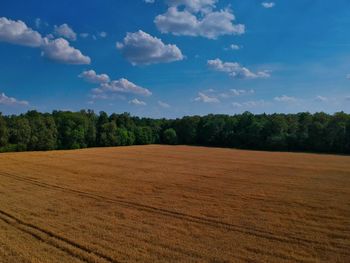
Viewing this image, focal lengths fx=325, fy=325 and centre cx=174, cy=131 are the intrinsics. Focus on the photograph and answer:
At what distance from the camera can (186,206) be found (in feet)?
64.3

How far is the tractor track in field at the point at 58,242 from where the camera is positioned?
1155cm

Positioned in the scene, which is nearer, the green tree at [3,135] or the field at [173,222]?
the field at [173,222]

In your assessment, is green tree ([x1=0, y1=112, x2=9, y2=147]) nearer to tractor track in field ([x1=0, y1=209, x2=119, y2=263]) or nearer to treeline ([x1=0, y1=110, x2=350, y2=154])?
treeline ([x1=0, y1=110, x2=350, y2=154])

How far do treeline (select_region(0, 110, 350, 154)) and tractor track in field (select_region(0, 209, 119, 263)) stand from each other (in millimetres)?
64580

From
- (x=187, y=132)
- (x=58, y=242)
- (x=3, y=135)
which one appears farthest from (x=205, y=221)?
(x=187, y=132)

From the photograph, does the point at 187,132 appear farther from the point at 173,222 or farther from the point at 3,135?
the point at 173,222

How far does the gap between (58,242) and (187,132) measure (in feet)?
321

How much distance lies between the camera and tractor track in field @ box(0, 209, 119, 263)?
37.9ft

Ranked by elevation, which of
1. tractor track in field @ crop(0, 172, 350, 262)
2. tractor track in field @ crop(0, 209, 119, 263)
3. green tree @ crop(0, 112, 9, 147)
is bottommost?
tractor track in field @ crop(0, 209, 119, 263)

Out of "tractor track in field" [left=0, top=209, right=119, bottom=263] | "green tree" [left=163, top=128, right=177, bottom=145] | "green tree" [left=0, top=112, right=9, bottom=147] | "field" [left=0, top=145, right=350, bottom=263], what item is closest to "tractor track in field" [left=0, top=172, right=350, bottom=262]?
"field" [left=0, top=145, right=350, bottom=263]

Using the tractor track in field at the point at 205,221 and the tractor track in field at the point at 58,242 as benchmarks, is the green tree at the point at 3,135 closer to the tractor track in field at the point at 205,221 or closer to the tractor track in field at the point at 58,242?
the tractor track in field at the point at 205,221

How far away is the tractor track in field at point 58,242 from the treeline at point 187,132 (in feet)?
212

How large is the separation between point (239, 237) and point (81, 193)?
14034mm

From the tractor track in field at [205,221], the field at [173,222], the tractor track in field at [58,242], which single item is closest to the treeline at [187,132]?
the field at [173,222]
